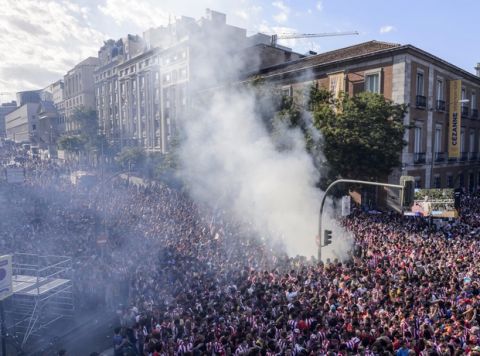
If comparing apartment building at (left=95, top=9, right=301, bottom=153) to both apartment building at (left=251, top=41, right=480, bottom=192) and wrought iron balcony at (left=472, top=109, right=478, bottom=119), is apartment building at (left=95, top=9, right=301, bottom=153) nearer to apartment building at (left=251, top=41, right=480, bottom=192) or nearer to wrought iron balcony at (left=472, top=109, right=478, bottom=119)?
apartment building at (left=251, top=41, right=480, bottom=192)

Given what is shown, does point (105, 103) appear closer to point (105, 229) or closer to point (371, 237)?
point (105, 229)

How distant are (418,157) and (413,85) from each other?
4.39m

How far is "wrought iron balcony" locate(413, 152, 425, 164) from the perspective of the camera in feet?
75.0

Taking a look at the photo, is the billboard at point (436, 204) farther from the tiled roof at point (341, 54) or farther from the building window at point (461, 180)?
the building window at point (461, 180)

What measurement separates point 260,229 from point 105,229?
258 inches

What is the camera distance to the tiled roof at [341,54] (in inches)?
880

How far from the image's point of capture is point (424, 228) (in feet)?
51.8

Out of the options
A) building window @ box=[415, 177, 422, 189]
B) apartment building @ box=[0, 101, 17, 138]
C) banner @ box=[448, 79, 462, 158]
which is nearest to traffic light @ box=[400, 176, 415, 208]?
building window @ box=[415, 177, 422, 189]

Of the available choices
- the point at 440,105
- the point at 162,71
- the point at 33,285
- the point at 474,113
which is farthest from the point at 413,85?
the point at 162,71

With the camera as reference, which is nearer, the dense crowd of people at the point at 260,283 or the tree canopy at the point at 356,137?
the dense crowd of people at the point at 260,283

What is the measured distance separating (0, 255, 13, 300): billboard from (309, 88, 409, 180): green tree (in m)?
14.4

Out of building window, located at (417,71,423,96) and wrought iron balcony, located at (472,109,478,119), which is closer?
building window, located at (417,71,423,96)

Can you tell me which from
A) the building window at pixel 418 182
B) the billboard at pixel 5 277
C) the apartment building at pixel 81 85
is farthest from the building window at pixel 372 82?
the apartment building at pixel 81 85

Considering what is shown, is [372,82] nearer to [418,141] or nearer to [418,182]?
[418,141]
